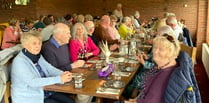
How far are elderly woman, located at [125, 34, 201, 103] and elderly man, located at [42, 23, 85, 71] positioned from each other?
1.08 meters

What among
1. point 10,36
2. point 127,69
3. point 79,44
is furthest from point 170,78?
point 10,36

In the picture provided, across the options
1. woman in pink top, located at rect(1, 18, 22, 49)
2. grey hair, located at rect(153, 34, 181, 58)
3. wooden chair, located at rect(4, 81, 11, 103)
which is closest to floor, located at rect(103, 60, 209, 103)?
wooden chair, located at rect(4, 81, 11, 103)

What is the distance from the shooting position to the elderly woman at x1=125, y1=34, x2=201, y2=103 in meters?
1.57

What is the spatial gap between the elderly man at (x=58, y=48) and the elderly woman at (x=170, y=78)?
3.55ft

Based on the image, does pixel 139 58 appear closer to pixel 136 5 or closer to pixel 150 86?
pixel 150 86

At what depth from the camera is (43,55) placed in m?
2.51

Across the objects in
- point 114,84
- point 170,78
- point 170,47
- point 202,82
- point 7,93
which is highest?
point 170,47

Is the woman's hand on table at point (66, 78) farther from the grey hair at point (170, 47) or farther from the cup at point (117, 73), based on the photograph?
the grey hair at point (170, 47)

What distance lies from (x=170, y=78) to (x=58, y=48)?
1.41 m

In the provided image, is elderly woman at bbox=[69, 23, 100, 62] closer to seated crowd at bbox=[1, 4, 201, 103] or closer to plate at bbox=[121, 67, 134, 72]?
seated crowd at bbox=[1, 4, 201, 103]

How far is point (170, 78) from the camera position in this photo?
1605 millimetres

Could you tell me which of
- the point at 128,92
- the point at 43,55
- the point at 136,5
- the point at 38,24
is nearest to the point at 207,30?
the point at 136,5

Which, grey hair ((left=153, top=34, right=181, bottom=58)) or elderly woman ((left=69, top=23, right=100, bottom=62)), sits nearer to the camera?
grey hair ((left=153, top=34, right=181, bottom=58))

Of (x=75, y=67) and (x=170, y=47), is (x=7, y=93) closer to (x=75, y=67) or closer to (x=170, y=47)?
(x=75, y=67)
